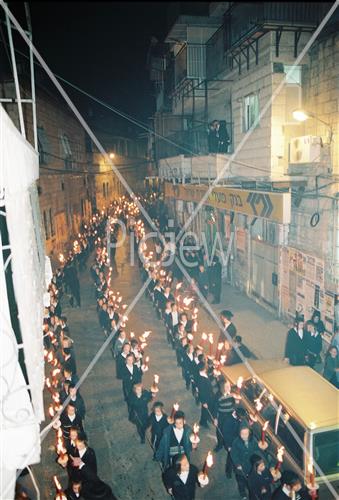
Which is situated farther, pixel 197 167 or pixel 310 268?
pixel 197 167

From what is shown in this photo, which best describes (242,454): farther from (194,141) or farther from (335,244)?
(194,141)

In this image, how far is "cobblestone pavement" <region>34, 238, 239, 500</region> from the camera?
6.97m

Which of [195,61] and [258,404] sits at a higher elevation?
[195,61]

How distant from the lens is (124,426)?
8648mm

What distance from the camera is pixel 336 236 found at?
1098 centimetres

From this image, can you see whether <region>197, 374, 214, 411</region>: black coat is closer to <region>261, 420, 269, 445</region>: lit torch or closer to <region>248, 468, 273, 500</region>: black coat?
<region>261, 420, 269, 445</region>: lit torch

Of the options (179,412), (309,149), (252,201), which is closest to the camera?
(179,412)

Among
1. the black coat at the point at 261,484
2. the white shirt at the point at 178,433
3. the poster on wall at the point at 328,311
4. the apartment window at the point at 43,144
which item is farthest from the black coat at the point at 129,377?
the apartment window at the point at 43,144

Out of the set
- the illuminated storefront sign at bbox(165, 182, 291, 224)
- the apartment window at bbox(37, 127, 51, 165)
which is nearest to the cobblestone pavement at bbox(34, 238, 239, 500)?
the illuminated storefront sign at bbox(165, 182, 291, 224)

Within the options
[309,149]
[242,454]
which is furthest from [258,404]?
[309,149]

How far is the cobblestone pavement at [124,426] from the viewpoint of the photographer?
6969 mm

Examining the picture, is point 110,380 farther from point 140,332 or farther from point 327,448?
point 327,448

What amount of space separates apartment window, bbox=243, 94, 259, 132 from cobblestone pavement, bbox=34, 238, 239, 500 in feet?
23.8

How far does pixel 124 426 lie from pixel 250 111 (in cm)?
1127
